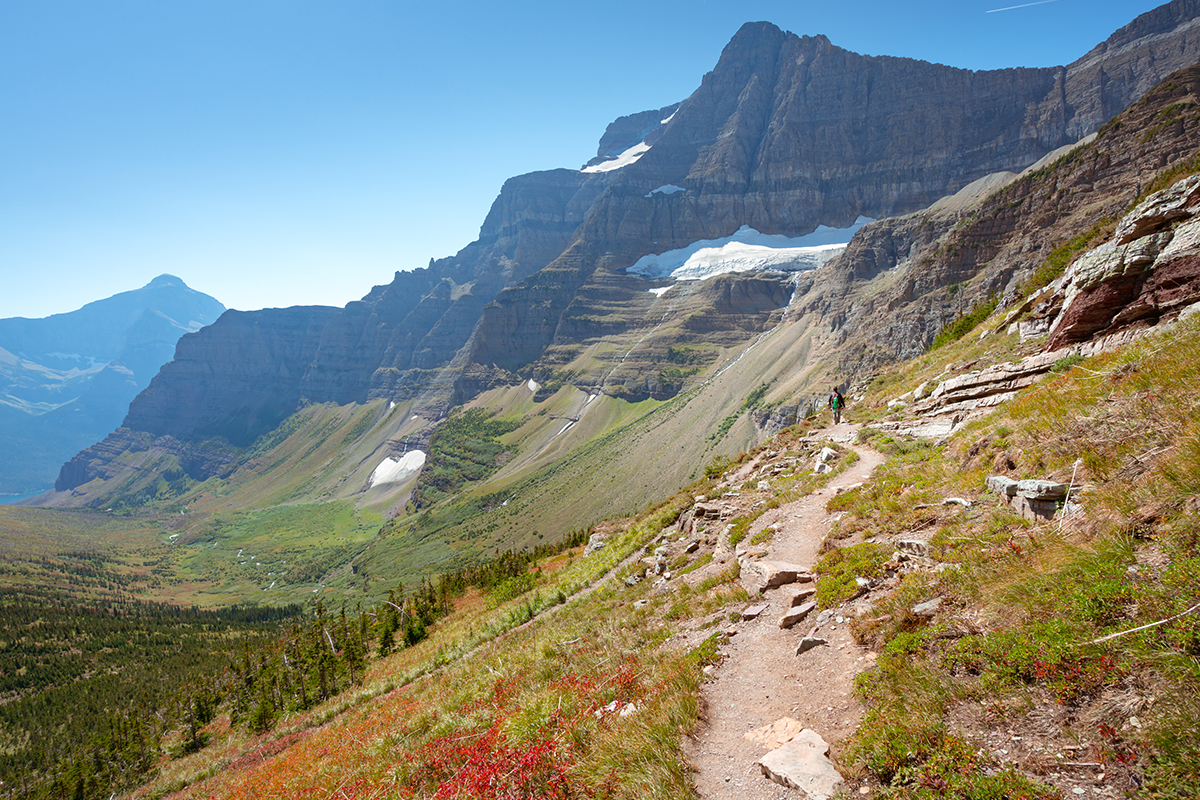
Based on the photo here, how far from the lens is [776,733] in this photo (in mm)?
5801

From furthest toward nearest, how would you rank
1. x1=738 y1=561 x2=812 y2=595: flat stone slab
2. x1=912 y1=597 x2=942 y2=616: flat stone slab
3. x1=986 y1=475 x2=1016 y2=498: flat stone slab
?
x1=738 y1=561 x2=812 y2=595: flat stone slab < x1=986 y1=475 x2=1016 y2=498: flat stone slab < x1=912 y1=597 x2=942 y2=616: flat stone slab

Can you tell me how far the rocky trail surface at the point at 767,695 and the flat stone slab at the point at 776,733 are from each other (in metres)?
0.01

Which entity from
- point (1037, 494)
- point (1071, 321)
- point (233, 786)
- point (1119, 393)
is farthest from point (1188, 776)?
point (233, 786)

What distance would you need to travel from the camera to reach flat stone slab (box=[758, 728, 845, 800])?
4645 millimetres

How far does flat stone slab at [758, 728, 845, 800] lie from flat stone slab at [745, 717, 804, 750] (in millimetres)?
178

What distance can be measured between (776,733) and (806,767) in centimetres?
91

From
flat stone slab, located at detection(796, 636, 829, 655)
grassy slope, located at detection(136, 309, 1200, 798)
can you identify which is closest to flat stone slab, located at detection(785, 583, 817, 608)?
grassy slope, located at detection(136, 309, 1200, 798)

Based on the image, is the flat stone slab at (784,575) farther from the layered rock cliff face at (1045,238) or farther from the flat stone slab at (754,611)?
the layered rock cliff face at (1045,238)

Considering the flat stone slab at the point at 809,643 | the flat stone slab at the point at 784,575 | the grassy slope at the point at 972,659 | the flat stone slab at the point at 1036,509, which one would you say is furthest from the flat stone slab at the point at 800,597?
the flat stone slab at the point at 1036,509

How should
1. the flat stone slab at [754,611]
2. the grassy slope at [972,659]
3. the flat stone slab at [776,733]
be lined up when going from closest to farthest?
the grassy slope at [972,659] < the flat stone slab at [776,733] < the flat stone slab at [754,611]

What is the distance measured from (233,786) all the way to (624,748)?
16.9 metres

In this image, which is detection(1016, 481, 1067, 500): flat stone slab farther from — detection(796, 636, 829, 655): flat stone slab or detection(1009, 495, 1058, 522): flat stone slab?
detection(796, 636, 829, 655): flat stone slab

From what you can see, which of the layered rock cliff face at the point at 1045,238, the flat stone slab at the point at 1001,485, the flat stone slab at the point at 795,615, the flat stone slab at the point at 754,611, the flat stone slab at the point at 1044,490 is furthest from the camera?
the layered rock cliff face at the point at 1045,238

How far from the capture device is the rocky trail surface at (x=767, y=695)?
5402 millimetres
